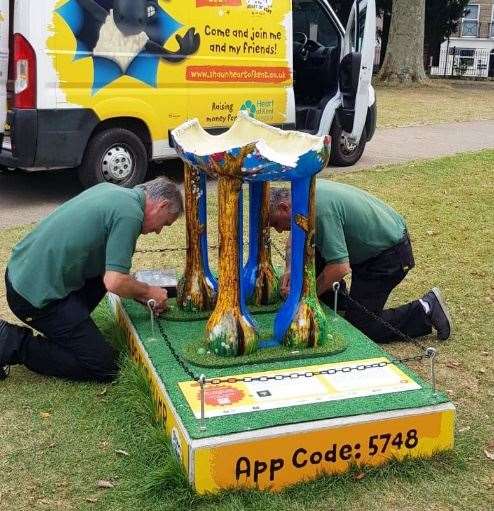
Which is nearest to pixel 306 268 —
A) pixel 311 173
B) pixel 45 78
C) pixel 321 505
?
pixel 311 173

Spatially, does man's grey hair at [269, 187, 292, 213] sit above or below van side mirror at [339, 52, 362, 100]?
below

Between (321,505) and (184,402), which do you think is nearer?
(321,505)

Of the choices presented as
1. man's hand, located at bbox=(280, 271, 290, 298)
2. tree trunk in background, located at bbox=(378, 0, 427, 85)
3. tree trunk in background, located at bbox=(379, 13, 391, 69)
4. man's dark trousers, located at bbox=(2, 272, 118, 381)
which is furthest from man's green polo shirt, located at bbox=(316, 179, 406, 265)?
tree trunk in background, located at bbox=(379, 13, 391, 69)

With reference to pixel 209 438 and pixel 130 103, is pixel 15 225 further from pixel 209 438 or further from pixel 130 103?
pixel 209 438

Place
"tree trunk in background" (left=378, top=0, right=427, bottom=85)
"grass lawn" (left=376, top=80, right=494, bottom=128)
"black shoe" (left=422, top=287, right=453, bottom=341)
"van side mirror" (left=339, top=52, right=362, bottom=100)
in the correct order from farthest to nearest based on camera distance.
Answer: "tree trunk in background" (left=378, top=0, right=427, bottom=85) → "grass lawn" (left=376, top=80, right=494, bottom=128) → "van side mirror" (left=339, top=52, right=362, bottom=100) → "black shoe" (left=422, top=287, right=453, bottom=341)

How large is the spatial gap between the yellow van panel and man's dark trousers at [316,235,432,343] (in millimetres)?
3721

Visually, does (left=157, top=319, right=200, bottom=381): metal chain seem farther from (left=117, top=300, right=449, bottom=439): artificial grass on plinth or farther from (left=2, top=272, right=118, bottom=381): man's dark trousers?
(left=2, top=272, right=118, bottom=381): man's dark trousers

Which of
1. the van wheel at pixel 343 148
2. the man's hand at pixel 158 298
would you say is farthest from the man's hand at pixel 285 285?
the van wheel at pixel 343 148

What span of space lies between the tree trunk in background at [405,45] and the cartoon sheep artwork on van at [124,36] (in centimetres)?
1672

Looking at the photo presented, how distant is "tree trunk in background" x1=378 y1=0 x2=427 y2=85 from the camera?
22891 mm

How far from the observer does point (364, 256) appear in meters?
4.42

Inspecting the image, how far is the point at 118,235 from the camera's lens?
3.70 meters

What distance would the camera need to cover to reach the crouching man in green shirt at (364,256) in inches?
157

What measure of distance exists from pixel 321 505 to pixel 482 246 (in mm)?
4156
